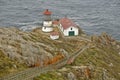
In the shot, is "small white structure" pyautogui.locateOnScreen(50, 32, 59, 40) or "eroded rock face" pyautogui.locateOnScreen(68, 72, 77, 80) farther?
"small white structure" pyautogui.locateOnScreen(50, 32, 59, 40)

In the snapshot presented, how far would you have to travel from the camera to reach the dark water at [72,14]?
147375mm

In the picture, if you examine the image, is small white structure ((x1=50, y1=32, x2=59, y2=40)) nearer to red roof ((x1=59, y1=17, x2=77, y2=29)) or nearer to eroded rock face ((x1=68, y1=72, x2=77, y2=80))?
red roof ((x1=59, y1=17, x2=77, y2=29))

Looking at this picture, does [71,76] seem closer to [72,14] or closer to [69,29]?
[69,29]

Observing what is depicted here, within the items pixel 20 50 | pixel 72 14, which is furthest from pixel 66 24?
pixel 72 14

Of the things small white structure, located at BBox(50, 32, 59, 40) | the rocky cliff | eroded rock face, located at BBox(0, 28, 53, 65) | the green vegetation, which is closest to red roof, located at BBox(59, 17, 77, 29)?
small white structure, located at BBox(50, 32, 59, 40)

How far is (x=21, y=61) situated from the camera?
5409 centimetres

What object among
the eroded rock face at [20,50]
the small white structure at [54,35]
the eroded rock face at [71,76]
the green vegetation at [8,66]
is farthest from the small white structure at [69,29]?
the green vegetation at [8,66]

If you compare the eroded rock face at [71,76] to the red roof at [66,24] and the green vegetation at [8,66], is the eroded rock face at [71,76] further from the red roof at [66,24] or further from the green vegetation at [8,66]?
the red roof at [66,24]

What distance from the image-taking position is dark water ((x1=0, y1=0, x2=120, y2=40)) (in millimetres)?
147375

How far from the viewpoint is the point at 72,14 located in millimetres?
170750

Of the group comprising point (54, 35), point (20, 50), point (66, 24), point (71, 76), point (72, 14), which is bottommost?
point (71, 76)

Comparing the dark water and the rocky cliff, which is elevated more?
the dark water

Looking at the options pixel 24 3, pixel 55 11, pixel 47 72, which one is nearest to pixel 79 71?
pixel 47 72

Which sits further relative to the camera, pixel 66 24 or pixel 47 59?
pixel 66 24
